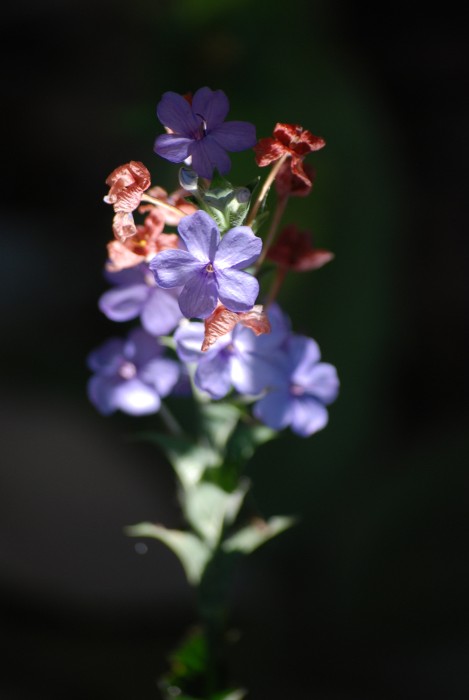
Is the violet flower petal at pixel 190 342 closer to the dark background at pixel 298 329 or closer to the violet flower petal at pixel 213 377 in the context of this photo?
the violet flower petal at pixel 213 377

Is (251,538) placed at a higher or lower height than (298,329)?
lower

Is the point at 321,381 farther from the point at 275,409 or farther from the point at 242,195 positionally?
the point at 242,195

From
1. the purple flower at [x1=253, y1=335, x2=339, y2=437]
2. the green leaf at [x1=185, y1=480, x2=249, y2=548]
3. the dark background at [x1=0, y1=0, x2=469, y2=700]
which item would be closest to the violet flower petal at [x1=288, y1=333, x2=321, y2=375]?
the purple flower at [x1=253, y1=335, x2=339, y2=437]

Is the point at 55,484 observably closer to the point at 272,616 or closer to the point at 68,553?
the point at 68,553

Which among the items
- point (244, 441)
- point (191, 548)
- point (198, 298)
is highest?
point (198, 298)

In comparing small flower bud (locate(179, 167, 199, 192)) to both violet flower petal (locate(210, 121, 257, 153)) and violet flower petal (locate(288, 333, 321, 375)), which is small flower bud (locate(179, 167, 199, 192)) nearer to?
violet flower petal (locate(210, 121, 257, 153))

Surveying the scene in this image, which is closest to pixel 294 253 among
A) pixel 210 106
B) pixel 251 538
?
pixel 210 106
